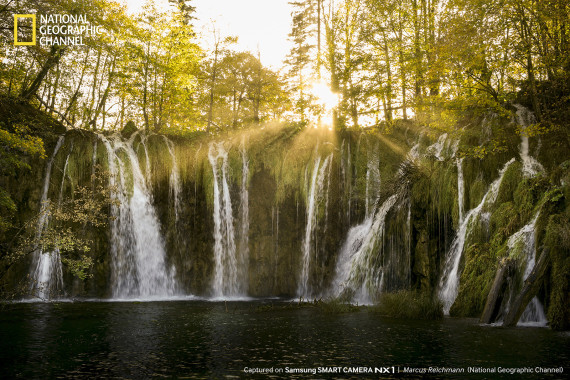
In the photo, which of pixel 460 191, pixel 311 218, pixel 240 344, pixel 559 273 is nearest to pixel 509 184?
pixel 460 191

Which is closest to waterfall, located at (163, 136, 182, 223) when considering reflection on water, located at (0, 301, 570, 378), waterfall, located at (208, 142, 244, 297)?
waterfall, located at (208, 142, 244, 297)

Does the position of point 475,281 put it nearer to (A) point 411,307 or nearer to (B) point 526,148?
(A) point 411,307

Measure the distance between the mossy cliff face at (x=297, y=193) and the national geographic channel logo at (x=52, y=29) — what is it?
3874 millimetres

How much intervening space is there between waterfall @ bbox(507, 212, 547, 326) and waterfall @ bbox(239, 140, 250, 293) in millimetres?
12221

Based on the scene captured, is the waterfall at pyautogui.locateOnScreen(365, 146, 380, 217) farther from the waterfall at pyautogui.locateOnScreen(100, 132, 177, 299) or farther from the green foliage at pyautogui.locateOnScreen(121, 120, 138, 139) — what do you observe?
the green foliage at pyautogui.locateOnScreen(121, 120, 138, 139)

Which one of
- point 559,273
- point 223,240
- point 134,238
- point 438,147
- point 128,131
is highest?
point 128,131

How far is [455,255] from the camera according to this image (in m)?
12.5

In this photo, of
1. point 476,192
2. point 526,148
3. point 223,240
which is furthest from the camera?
point 223,240

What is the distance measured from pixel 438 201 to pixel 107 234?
→ 42.0 ft

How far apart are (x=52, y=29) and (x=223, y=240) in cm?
1047

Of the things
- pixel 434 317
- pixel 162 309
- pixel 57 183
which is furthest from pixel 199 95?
pixel 434 317

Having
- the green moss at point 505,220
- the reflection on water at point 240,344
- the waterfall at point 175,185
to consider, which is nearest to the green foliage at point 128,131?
the waterfall at point 175,185

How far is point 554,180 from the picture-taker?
35.7 feet

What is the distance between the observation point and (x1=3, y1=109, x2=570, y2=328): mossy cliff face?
14.2m
